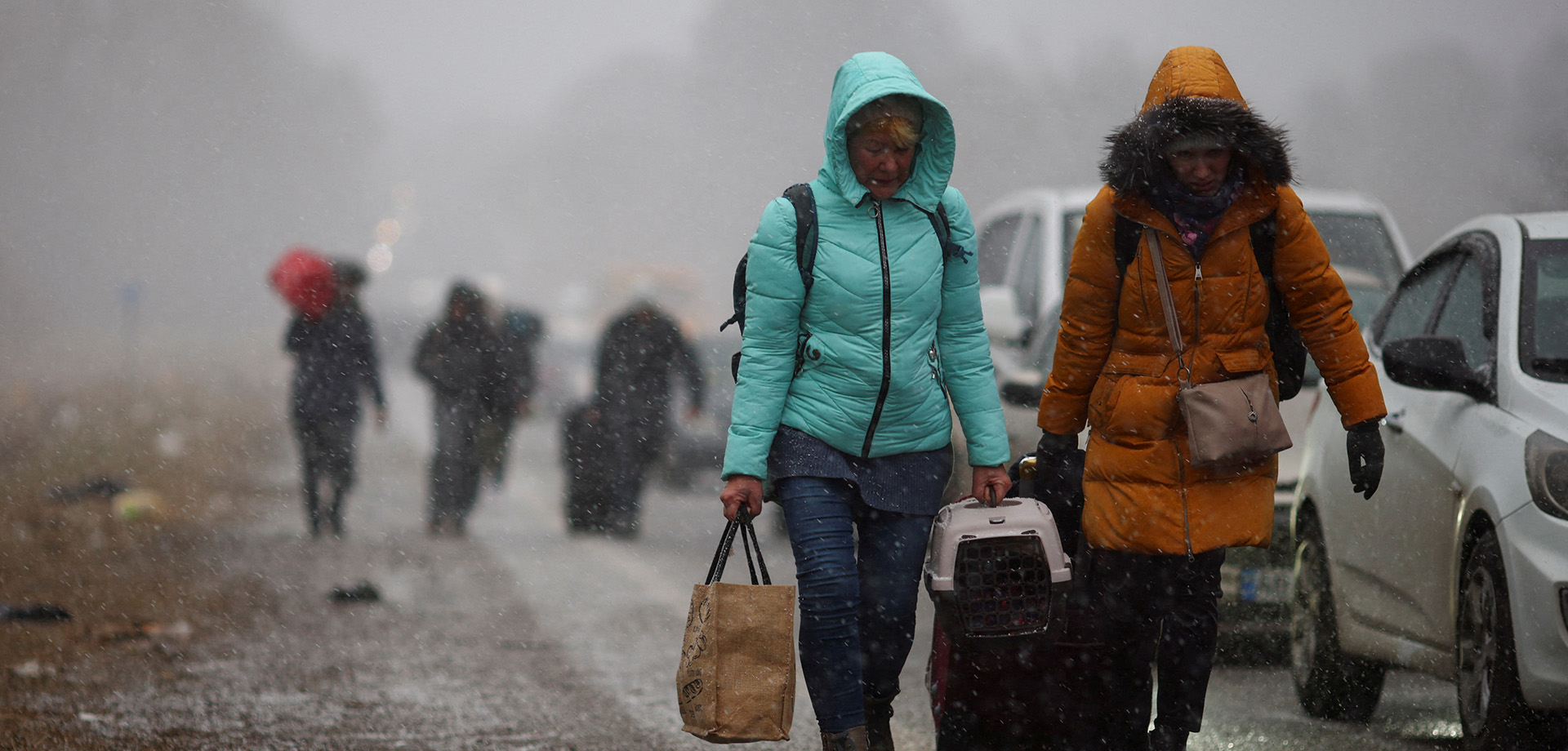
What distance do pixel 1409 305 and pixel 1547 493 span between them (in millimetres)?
1845

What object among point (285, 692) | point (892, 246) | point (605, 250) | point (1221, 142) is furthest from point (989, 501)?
point (605, 250)

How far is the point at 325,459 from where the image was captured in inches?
472

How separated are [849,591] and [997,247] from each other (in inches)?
279

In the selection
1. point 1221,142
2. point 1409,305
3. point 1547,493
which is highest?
point 1221,142

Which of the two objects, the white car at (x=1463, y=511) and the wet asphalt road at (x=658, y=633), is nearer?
the white car at (x=1463, y=511)

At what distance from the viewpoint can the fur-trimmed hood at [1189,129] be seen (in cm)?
372

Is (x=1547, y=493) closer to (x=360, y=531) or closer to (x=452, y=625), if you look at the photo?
(x=452, y=625)

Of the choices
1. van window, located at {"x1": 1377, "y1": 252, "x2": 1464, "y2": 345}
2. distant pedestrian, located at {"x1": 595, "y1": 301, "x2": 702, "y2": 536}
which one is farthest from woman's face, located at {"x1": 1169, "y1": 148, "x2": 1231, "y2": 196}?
distant pedestrian, located at {"x1": 595, "y1": 301, "x2": 702, "y2": 536}

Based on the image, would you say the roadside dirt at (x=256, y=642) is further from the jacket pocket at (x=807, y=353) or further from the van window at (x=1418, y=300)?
the van window at (x=1418, y=300)

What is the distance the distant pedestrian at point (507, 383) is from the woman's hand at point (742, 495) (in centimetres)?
986

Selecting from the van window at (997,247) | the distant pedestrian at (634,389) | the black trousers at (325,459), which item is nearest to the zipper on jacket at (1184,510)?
the van window at (997,247)

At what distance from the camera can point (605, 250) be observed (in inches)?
3659

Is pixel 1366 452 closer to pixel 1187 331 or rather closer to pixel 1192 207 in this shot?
pixel 1187 331

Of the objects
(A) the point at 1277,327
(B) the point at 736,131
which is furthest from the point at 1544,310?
(B) the point at 736,131
